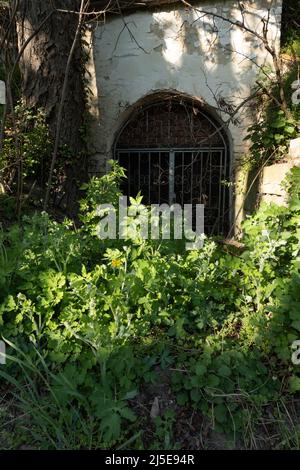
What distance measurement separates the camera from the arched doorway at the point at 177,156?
534 centimetres

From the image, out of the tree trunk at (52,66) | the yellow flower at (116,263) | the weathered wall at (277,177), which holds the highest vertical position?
the tree trunk at (52,66)

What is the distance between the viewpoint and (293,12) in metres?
5.19

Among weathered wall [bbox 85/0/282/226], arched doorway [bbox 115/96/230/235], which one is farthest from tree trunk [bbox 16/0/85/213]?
arched doorway [bbox 115/96/230/235]

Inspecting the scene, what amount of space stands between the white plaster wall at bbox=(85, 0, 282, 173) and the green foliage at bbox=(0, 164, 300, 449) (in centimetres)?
305

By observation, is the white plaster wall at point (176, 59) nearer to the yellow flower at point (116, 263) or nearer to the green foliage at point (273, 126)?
the green foliage at point (273, 126)

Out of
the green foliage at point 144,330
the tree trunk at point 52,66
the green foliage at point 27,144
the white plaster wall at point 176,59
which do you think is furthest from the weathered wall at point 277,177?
the green foliage at point 27,144

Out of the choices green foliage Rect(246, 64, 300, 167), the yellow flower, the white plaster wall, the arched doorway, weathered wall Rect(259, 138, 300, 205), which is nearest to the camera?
the yellow flower

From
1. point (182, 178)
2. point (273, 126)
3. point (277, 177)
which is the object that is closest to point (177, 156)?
point (182, 178)

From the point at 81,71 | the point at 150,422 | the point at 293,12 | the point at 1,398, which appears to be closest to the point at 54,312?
the point at 1,398

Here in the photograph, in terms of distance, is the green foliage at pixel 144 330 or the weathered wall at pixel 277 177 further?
the weathered wall at pixel 277 177

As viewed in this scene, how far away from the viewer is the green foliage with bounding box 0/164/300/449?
1.82 metres

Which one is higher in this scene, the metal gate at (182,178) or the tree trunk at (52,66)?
the tree trunk at (52,66)

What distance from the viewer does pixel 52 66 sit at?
4340mm

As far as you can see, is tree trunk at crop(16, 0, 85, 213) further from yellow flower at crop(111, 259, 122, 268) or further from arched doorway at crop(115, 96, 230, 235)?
yellow flower at crop(111, 259, 122, 268)
